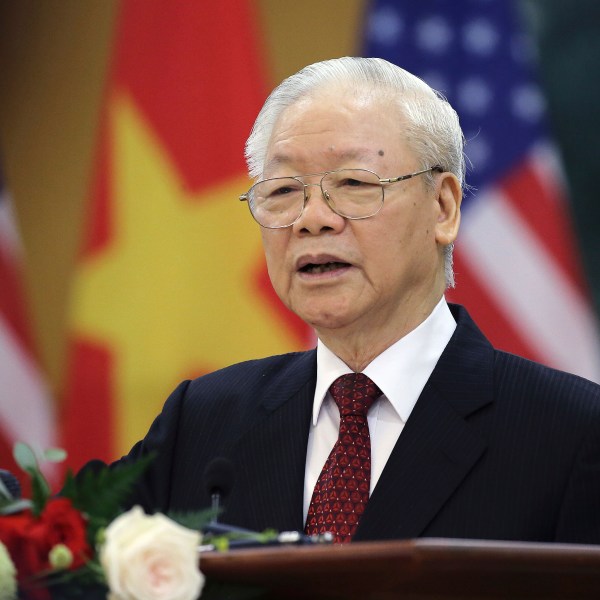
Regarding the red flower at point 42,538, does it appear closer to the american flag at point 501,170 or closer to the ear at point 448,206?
the ear at point 448,206

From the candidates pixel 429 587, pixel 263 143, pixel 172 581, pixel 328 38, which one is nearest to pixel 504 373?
pixel 263 143

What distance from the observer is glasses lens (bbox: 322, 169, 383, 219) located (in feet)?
8.03

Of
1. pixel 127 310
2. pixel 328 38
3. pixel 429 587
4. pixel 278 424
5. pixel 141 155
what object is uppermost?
pixel 328 38

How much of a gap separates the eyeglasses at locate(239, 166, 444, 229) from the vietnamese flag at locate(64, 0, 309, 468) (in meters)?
1.91

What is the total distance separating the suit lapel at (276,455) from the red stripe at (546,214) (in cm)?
181

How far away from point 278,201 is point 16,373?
2.33 metres

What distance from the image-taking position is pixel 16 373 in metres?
4.56

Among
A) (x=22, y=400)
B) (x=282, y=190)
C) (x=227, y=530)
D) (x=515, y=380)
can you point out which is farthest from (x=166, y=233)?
(x=227, y=530)

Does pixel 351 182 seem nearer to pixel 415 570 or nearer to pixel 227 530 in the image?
pixel 227 530

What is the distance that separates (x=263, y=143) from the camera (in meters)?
2.71

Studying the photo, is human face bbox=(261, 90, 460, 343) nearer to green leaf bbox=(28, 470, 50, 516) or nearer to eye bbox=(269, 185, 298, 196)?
eye bbox=(269, 185, 298, 196)

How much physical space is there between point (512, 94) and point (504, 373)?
2.13m

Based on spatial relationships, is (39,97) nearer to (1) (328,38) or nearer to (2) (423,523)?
(1) (328,38)

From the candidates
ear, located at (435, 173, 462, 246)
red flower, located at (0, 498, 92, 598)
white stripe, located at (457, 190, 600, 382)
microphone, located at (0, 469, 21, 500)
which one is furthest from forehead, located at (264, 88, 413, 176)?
white stripe, located at (457, 190, 600, 382)
